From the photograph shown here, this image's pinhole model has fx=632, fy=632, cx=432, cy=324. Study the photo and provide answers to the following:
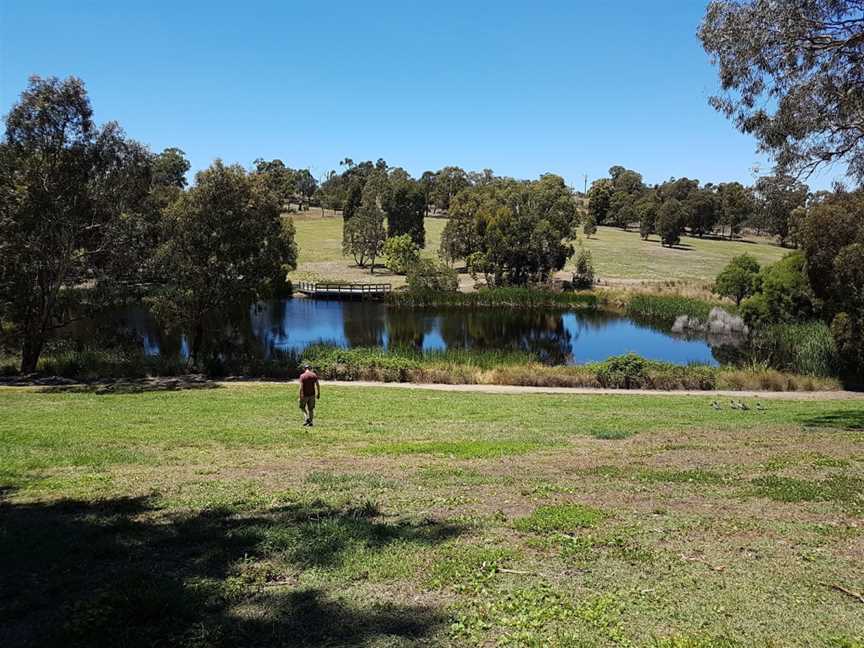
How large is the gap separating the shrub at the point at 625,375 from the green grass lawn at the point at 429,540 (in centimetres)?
1390

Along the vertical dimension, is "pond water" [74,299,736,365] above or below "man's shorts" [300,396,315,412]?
below

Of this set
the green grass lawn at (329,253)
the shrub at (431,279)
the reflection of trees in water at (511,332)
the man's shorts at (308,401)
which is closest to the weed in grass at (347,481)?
the man's shorts at (308,401)

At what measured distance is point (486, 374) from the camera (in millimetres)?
29641

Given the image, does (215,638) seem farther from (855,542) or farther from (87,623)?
(855,542)

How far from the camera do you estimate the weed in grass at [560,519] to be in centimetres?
739

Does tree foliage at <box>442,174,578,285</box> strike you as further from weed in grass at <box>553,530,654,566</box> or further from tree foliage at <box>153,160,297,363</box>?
weed in grass at <box>553,530,654,566</box>

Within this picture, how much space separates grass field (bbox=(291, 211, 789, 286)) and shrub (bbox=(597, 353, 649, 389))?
51.2 meters

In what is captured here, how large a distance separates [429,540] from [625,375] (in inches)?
891

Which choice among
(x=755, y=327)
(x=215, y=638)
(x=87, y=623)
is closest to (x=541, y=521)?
(x=215, y=638)

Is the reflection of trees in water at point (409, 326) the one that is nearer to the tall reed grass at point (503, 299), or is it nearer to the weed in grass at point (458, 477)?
the tall reed grass at point (503, 299)

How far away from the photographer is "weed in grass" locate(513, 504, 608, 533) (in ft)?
24.3

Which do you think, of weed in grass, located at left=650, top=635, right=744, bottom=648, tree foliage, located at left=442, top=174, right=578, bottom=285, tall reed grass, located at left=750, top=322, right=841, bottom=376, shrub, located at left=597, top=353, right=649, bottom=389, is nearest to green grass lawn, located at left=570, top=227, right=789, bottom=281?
tree foliage, located at left=442, top=174, right=578, bottom=285

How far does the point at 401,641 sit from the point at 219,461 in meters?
7.52

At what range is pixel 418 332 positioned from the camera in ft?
170
